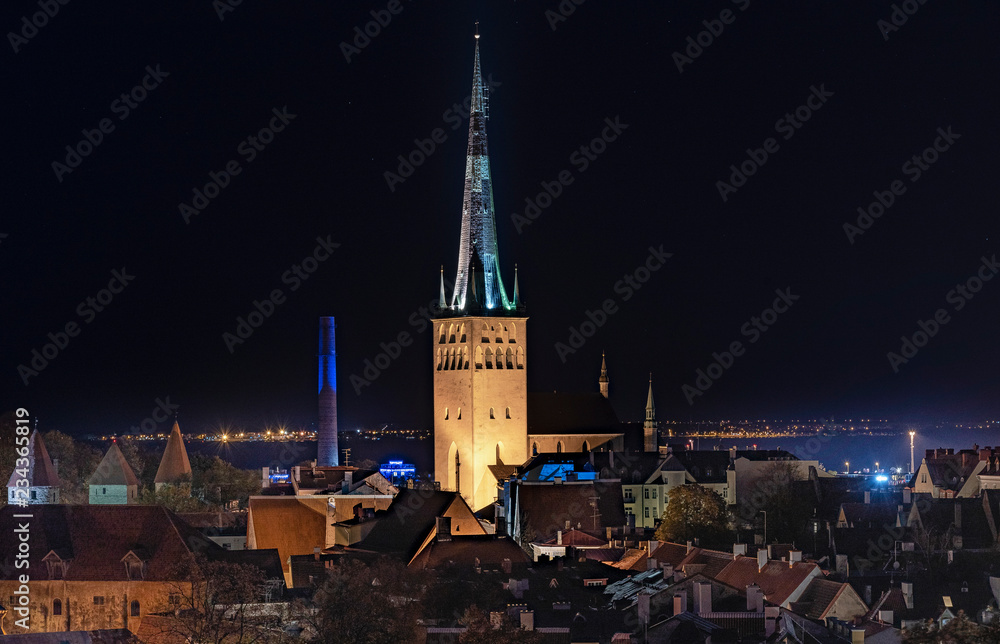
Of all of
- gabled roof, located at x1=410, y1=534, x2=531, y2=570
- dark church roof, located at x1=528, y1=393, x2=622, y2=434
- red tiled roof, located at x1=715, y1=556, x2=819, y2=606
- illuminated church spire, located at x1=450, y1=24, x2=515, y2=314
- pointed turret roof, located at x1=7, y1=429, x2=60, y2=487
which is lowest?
red tiled roof, located at x1=715, y1=556, x2=819, y2=606

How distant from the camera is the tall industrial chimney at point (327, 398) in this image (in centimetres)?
13200

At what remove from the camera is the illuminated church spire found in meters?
113

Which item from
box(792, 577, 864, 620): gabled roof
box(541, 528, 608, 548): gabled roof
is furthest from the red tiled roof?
box(541, 528, 608, 548): gabled roof

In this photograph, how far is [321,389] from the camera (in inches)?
5221

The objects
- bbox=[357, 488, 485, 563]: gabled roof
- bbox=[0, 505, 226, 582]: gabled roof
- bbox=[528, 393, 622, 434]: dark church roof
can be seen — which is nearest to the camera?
bbox=[0, 505, 226, 582]: gabled roof

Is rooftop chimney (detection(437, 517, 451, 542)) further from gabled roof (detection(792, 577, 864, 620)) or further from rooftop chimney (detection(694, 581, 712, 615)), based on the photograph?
gabled roof (detection(792, 577, 864, 620))

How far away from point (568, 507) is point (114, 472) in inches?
1201

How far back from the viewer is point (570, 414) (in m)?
119

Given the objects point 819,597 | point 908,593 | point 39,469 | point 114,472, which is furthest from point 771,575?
point 114,472

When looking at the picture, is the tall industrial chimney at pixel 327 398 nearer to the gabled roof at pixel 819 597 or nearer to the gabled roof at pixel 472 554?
the gabled roof at pixel 472 554

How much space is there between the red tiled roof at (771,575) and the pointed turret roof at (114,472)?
49875 mm

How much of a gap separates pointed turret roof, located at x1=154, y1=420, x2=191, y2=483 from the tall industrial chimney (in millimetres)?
9797

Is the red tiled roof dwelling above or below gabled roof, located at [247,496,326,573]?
below

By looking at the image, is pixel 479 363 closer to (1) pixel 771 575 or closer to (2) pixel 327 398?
(2) pixel 327 398
